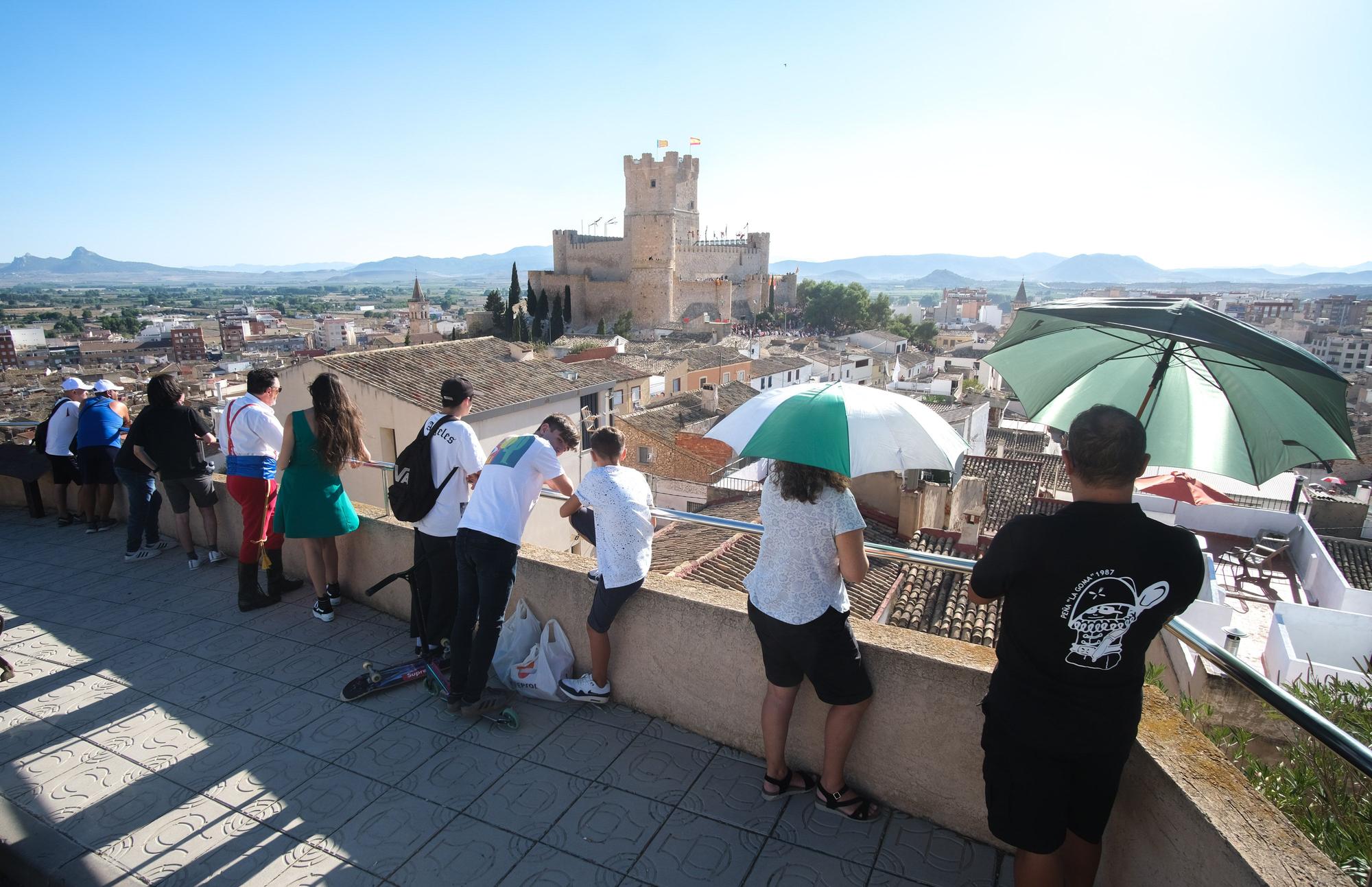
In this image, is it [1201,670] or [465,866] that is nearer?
[465,866]

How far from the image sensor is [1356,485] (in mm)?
30422

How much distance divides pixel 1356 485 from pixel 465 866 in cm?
4000

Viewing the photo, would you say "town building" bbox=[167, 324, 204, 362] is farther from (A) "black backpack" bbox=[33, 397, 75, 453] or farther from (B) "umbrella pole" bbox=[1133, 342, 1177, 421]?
(B) "umbrella pole" bbox=[1133, 342, 1177, 421]

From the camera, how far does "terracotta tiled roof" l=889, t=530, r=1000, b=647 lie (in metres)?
7.96

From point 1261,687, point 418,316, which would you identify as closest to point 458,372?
point 1261,687

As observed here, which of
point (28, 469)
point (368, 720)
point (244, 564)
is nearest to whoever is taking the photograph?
point (368, 720)

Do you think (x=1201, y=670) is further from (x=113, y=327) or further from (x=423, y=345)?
(x=113, y=327)

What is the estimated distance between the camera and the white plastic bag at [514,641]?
12.1ft

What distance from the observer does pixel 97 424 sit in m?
6.15

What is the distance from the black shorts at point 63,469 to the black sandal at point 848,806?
690 centimetres

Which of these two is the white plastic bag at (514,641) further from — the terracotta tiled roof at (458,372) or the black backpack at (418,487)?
the terracotta tiled roof at (458,372)

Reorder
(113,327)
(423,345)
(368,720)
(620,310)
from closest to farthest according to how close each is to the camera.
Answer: (368,720) → (423,345) → (620,310) → (113,327)

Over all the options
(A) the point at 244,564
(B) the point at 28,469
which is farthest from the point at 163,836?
(B) the point at 28,469

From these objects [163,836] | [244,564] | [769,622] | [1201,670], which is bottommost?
[1201,670]
